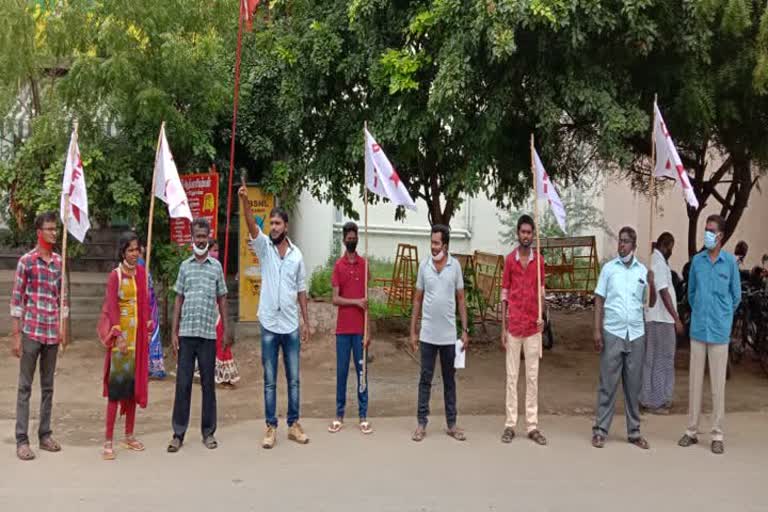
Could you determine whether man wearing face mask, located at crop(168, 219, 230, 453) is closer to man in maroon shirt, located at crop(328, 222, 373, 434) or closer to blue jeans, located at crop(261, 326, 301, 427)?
blue jeans, located at crop(261, 326, 301, 427)

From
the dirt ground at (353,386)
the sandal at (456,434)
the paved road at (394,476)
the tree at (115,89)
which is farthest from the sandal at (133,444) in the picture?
the tree at (115,89)

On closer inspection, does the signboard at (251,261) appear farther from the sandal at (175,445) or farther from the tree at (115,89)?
the sandal at (175,445)

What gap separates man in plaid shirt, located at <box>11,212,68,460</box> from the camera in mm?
6430

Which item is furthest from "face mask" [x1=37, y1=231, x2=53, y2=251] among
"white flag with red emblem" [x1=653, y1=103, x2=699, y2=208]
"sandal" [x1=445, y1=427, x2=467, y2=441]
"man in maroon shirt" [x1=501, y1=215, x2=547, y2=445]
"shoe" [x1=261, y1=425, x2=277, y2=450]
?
"white flag with red emblem" [x1=653, y1=103, x2=699, y2=208]

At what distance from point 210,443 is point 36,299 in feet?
5.85

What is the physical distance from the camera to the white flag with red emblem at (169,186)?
721 centimetres

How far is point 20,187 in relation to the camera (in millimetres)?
10430

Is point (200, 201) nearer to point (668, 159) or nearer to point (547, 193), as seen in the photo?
point (547, 193)

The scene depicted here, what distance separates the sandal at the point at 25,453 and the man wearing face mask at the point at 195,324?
1.03m

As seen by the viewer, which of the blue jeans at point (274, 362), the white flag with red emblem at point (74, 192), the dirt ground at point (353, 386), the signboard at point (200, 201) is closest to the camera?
the white flag with red emblem at point (74, 192)

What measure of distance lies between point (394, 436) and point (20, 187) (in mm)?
6096

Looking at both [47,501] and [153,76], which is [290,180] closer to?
[153,76]

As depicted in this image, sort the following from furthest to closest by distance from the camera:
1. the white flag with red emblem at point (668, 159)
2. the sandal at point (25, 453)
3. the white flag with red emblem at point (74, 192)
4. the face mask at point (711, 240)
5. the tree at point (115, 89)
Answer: the tree at point (115, 89) → the white flag with red emblem at point (668, 159) → the face mask at point (711, 240) → the white flag with red emblem at point (74, 192) → the sandal at point (25, 453)

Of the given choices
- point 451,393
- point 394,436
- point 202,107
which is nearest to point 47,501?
point 394,436
